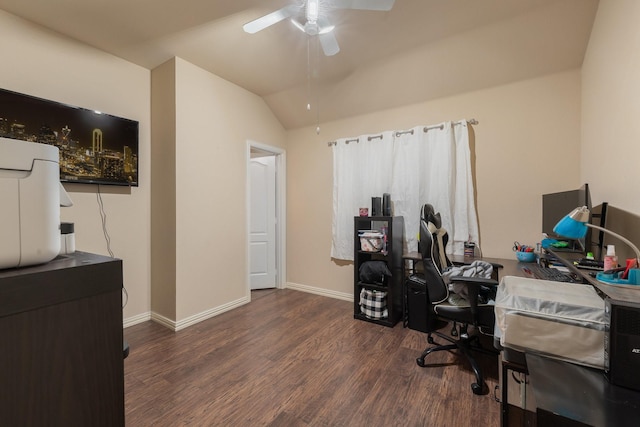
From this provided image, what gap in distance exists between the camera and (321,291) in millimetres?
3814

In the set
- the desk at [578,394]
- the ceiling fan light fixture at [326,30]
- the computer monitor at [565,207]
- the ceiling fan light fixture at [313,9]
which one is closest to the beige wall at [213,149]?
the computer monitor at [565,207]

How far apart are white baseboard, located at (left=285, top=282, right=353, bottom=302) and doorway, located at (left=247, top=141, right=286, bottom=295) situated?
18 cm

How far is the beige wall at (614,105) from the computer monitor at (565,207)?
112 millimetres

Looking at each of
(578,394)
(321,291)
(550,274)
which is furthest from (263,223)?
(578,394)

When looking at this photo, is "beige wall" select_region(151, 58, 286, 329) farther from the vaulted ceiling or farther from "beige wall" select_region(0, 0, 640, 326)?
the vaulted ceiling

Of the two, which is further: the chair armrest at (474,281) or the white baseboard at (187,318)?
the white baseboard at (187,318)

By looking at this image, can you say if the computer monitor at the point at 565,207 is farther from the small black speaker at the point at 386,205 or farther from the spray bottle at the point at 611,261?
the small black speaker at the point at 386,205

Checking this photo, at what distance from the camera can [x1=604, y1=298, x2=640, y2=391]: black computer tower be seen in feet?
2.74

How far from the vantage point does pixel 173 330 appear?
270 cm

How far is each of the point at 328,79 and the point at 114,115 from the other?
224 centimetres

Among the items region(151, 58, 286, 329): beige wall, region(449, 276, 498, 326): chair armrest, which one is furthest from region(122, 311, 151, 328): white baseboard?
region(449, 276, 498, 326): chair armrest

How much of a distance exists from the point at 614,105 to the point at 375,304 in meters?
2.35

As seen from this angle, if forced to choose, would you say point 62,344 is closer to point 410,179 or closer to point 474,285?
point 474,285

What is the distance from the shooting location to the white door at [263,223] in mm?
3990
